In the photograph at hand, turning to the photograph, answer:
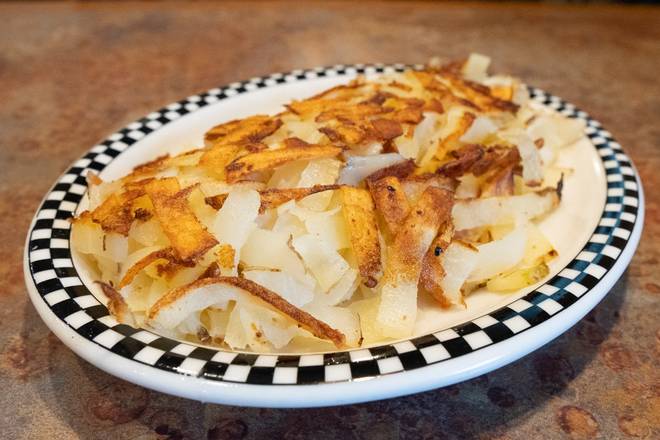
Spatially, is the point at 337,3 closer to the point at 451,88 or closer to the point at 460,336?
the point at 451,88

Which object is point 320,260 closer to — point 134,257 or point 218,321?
point 218,321

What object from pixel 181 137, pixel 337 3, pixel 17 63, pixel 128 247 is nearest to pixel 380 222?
pixel 128 247

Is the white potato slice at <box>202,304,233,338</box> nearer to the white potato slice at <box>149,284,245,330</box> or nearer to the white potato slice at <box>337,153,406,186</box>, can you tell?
the white potato slice at <box>149,284,245,330</box>

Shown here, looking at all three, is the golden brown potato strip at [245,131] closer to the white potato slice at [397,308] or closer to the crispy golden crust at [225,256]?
the crispy golden crust at [225,256]

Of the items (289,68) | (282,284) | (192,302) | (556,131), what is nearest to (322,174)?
(282,284)

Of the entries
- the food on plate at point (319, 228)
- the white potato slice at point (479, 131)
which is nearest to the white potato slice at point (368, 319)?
the food on plate at point (319, 228)
